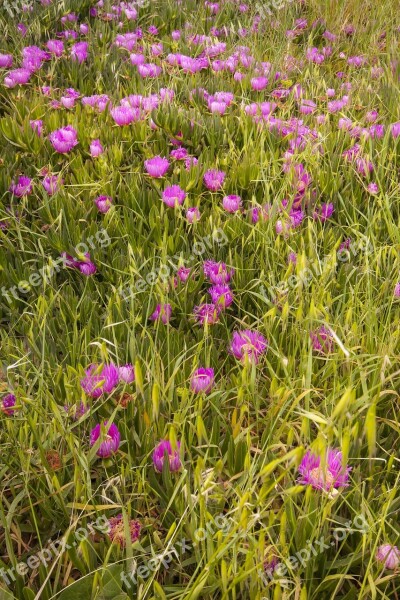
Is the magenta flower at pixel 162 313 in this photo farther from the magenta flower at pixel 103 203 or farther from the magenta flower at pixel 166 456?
the magenta flower at pixel 103 203

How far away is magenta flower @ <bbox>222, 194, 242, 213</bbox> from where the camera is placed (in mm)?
2141

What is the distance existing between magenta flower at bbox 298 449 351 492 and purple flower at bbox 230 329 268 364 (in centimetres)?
37

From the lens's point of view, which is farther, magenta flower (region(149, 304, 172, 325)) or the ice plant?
magenta flower (region(149, 304, 172, 325))

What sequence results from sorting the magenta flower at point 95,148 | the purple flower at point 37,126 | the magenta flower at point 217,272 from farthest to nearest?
the purple flower at point 37,126 < the magenta flower at point 95,148 < the magenta flower at point 217,272

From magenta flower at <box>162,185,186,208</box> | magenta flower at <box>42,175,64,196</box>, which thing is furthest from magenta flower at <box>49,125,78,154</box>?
magenta flower at <box>162,185,186,208</box>

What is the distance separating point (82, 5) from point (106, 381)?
3109 mm

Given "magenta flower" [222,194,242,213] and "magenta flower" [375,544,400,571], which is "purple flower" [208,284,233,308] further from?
"magenta flower" [375,544,400,571]

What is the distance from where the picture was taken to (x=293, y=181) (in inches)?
87.1

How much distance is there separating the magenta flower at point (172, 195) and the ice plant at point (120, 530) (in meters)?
1.16

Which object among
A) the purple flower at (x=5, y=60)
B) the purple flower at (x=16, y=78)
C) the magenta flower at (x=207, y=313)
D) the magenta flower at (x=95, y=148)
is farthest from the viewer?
the purple flower at (x=5, y=60)

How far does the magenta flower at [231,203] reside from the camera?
7.02ft

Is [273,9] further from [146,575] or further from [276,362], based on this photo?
[146,575]

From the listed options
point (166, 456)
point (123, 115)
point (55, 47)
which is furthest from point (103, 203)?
point (55, 47)

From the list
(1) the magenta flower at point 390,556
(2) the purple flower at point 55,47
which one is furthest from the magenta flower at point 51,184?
(1) the magenta flower at point 390,556
